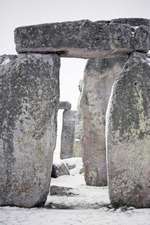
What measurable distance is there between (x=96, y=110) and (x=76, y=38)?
3.66 metres

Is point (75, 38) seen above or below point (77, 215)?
above

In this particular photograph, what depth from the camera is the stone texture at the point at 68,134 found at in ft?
58.0

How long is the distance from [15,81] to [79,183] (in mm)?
4573

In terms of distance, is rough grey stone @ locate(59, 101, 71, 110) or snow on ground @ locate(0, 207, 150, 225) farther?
rough grey stone @ locate(59, 101, 71, 110)

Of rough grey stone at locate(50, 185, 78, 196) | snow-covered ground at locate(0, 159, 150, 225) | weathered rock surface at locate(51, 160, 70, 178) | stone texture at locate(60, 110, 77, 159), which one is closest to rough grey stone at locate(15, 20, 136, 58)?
snow-covered ground at locate(0, 159, 150, 225)

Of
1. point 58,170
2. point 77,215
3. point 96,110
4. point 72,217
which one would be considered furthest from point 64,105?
point 72,217

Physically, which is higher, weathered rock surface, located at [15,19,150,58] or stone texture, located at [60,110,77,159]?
weathered rock surface, located at [15,19,150,58]

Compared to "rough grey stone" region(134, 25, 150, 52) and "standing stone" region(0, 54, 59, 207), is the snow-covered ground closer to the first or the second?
"standing stone" region(0, 54, 59, 207)

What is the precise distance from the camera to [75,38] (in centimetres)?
609

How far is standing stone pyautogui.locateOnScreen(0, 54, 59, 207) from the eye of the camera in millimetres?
5859

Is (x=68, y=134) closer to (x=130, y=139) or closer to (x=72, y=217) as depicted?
(x=130, y=139)

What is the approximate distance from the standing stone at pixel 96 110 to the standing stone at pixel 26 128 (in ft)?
11.2

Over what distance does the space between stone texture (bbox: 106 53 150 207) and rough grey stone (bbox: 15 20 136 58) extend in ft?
1.54

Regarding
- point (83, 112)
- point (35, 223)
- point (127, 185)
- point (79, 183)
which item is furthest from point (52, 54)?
point (79, 183)
